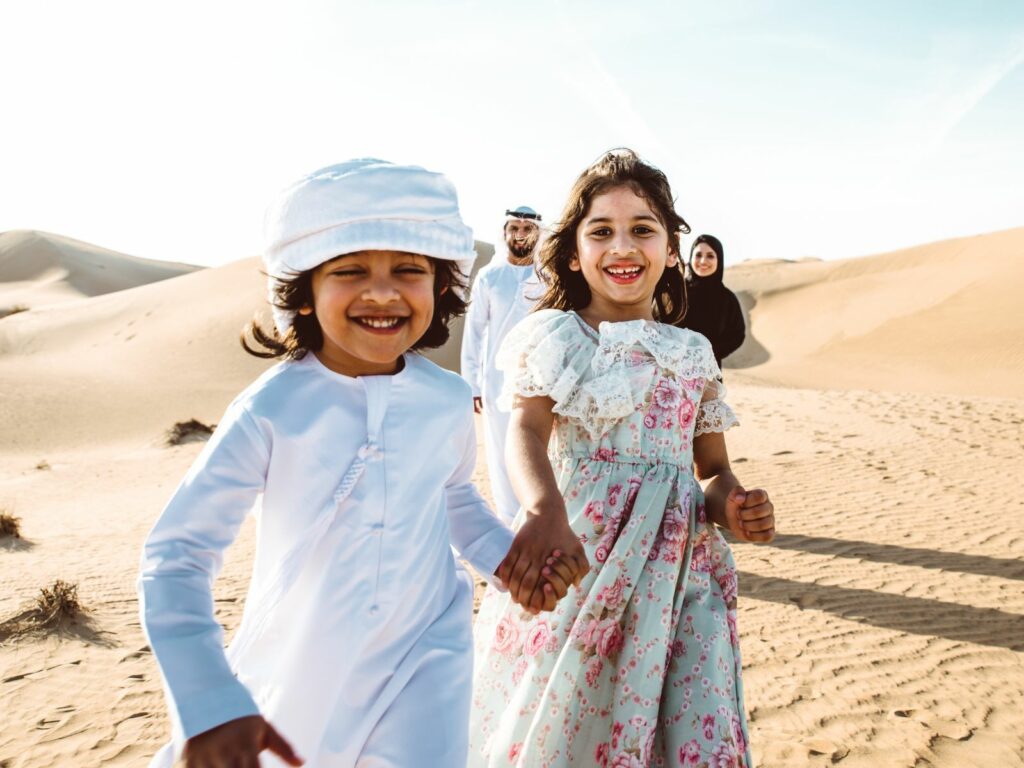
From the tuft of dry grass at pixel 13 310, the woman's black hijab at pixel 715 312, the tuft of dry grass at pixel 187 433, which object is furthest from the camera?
the tuft of dry grass at pixel 13 310

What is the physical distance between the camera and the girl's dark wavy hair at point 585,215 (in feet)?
8.85

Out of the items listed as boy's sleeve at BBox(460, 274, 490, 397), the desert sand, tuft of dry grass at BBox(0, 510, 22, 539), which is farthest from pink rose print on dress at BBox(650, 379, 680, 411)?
tuft of dry grass at BBox(0, 510, 22, 539)

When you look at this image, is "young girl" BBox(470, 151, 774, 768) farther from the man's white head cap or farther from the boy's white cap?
the man's white head cap

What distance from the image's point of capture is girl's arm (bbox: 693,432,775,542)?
225 cm

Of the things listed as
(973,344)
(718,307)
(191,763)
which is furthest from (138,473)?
(973,344)

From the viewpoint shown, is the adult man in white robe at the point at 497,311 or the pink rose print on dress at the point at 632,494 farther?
the adult man in white robe at the point at 497,311

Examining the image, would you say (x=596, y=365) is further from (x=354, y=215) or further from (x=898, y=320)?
(x=898, y=320)

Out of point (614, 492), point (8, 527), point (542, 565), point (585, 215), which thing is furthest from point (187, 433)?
point (542, 565)

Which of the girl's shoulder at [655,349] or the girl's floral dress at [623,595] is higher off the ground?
the girl's shoulder at [655,349]

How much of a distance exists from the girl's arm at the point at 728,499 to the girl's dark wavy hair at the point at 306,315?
93 centimetres

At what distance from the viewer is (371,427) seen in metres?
1.86

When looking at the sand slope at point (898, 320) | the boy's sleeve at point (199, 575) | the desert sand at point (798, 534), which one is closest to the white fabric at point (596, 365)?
the boy's sleeve at point (199, 575)

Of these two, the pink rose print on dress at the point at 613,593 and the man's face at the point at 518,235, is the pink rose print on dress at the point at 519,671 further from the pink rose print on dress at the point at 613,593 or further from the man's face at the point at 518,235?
the man's face at the point at 518,235

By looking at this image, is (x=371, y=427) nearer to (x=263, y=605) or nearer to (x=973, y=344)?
(x=263, y=605)
